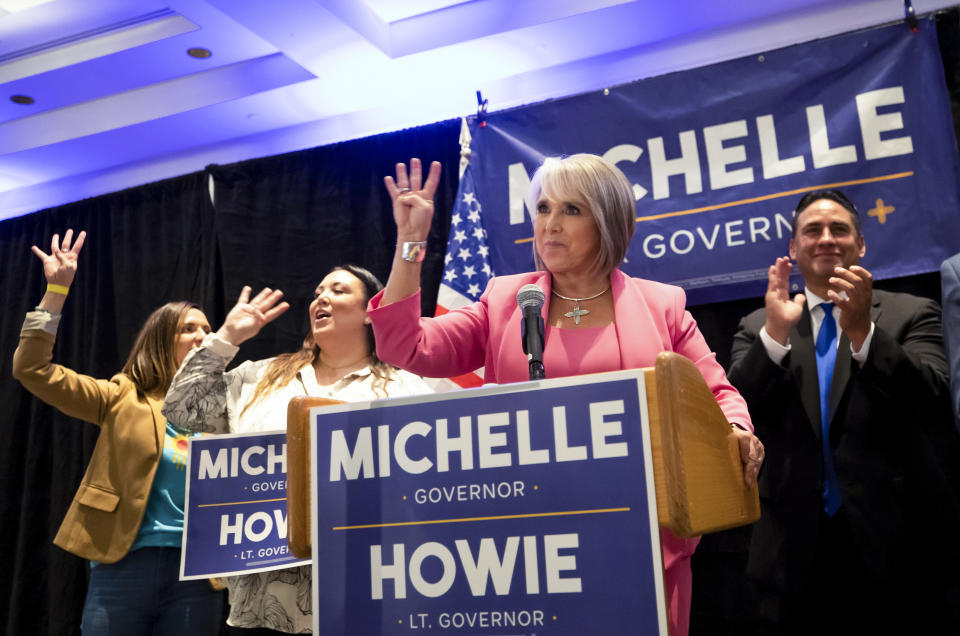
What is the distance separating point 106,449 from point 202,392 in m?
0.78

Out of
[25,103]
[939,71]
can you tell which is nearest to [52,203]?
[25,103]

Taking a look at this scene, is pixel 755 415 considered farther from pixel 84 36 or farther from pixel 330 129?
pixel 84 36

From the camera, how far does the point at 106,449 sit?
3.00 metres

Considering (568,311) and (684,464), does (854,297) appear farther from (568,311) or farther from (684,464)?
(684,464)

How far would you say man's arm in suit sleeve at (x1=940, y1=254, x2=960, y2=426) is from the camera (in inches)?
77.1

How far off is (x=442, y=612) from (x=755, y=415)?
1.65 meters

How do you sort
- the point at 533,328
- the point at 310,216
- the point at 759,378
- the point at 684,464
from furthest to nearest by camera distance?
the point at 310,216 < the point at 759,378 < the point at 533,328 < the point at 684,464

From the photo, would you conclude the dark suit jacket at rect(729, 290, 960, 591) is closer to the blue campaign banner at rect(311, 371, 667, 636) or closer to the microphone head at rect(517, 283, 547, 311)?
the microphone head at rect(517, 283, 547, 311)

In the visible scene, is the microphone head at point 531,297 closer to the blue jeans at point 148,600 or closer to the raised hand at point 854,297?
the raised hand at point 854,297

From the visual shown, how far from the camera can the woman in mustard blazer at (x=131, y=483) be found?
2711mm

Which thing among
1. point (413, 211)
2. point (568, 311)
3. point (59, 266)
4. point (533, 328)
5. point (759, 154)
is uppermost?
point (759, 154)

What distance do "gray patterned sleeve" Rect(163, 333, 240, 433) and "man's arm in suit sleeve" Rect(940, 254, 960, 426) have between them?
1977mm

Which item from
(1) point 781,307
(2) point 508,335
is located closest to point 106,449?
(2) point 508,335

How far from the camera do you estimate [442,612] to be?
1.17m
